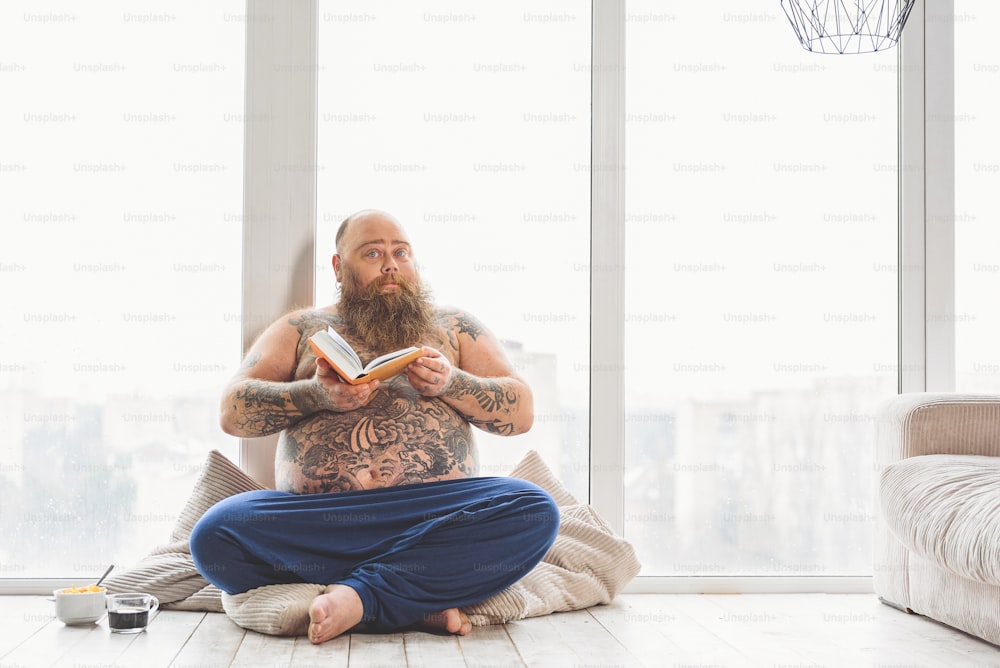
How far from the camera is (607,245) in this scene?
3.39 meters

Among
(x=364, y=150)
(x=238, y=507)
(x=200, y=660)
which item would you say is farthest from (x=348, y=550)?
(x=364, y=150)

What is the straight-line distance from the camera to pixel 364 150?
A: 11.1 feet

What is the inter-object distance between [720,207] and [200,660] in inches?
91.0

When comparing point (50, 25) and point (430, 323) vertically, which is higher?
point (50, 25)

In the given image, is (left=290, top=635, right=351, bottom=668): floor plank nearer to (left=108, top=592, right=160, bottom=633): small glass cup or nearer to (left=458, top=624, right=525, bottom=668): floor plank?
(left=458, top=624, right=525, bottom=668): floor plank

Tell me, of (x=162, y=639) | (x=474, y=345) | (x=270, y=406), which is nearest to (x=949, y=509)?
(x=474, y=345)

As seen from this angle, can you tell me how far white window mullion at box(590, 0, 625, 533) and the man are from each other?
0.48 meters

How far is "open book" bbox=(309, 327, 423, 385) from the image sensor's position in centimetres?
256

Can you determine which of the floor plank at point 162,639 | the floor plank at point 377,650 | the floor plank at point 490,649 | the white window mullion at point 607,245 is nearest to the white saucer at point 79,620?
the floor plank at point 162,639

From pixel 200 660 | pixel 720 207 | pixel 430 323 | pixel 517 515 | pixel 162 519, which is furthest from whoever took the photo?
pixel 720 207

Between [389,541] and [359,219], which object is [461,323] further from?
A: [389,541]

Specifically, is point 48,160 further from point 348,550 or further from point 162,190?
point 348,550

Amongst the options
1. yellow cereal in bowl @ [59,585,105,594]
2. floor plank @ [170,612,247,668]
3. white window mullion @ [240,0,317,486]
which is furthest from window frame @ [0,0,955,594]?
floor plank @ [170,612,247,668]

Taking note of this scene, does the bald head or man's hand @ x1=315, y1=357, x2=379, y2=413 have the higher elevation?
the bald head
